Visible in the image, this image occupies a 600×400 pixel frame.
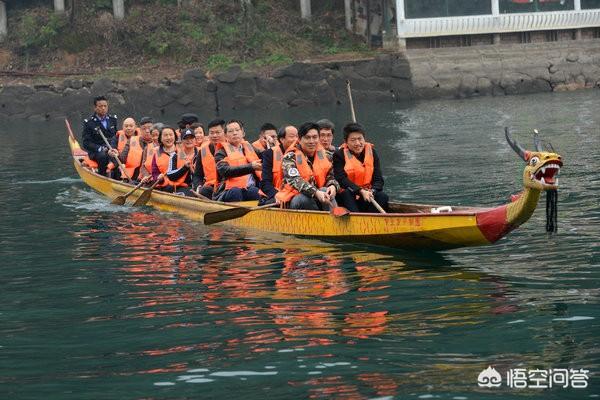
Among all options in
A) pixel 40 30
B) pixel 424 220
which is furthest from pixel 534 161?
pixel 40 30

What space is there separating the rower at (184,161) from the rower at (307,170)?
3.91 meters

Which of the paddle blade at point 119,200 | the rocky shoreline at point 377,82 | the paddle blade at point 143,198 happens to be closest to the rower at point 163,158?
the paddle blade at point 143,198

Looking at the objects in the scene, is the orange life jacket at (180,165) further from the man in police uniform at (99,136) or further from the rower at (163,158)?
the man in police uniform at (99,136)

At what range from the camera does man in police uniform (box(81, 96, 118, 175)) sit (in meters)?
20.9

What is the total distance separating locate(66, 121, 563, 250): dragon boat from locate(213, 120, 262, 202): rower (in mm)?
367

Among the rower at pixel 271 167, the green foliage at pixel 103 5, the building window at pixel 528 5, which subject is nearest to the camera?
the rower at pixel 271 167

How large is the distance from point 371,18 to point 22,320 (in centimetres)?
3064

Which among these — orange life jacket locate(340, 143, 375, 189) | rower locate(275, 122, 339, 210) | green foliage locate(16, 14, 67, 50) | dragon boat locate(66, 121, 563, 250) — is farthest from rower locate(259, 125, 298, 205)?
green foliage locate(16, 14, 67, 50)

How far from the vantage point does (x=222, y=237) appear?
14766mm

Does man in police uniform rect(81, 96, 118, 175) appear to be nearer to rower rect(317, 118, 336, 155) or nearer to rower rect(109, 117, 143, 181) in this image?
rower rect(109, 117, 143, 181)

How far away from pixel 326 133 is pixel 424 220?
2.40 metres

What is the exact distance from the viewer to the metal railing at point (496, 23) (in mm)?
37594

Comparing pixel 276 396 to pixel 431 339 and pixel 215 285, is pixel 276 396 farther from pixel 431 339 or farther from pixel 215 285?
pixel 215 285

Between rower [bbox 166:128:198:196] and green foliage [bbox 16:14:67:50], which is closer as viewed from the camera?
rower [bbox 166:128:198:196]
